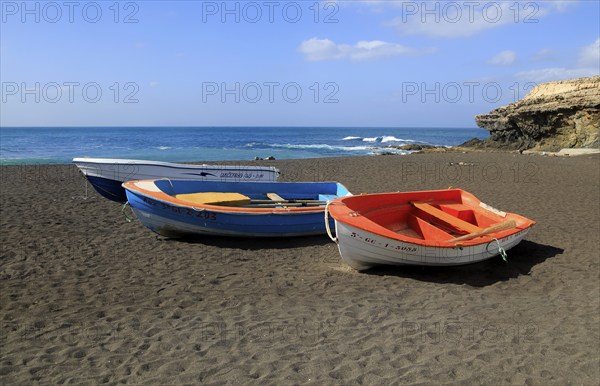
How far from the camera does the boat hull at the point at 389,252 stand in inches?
238

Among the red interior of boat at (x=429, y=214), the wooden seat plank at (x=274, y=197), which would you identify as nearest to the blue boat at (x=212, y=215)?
the wooden seat plank at (x=274, y=197)

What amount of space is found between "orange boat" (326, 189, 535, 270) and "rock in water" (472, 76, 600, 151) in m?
25.4

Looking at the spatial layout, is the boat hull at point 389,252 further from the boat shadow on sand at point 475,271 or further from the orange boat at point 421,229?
the boat shadow on sand at point 475,271

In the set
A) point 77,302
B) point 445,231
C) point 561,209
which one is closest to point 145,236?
point 77,302

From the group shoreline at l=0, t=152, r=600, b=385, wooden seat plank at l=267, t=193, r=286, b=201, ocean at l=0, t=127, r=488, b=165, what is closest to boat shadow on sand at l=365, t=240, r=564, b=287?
shoreline at l=0, t=152, r=600, b=385

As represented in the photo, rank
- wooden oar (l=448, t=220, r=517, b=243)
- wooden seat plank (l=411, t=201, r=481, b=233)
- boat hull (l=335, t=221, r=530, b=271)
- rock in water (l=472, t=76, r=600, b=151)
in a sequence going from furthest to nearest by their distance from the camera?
rock in water (l=472, t=76, r=600, b=151), wooden seat plank (l=411, t=201, r=481, b=233), wooden oar (l=448, t=220, r=517, b=243), boat hull (l=335, t=221, r=530, b=271)

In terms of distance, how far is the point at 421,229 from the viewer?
7742 mm

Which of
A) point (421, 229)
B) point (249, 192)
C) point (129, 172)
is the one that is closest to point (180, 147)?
point (129, 172)

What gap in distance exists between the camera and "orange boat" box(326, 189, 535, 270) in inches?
239

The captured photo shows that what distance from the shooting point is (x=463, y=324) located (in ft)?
15.8

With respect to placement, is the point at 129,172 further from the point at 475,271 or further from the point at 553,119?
the point at 553,119

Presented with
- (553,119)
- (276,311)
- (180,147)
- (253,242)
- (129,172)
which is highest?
(553,119)

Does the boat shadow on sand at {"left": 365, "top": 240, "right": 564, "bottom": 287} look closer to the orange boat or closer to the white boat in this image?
the orange boat

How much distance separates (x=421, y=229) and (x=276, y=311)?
3636 millimetres
